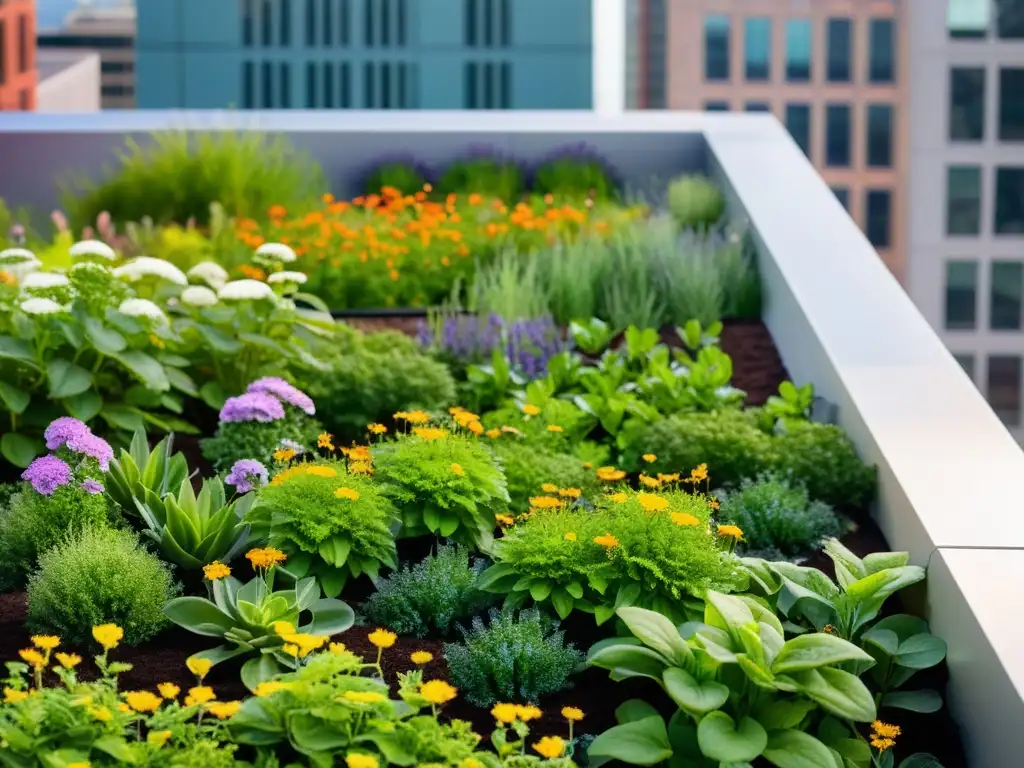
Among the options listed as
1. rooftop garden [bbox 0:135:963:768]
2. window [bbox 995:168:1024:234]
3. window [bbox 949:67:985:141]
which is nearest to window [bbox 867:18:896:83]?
window [bbox 949:67:985:141]

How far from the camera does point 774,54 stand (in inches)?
2739

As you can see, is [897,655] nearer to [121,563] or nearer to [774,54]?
[121,563]

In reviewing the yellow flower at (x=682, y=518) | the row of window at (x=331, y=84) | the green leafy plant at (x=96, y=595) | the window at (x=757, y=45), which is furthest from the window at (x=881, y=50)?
the green leafy plant at (x=96, y=595)

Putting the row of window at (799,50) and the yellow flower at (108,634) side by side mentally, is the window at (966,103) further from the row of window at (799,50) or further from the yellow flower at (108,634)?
the yellow flower at (108,634)

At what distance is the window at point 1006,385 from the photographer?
53.4m

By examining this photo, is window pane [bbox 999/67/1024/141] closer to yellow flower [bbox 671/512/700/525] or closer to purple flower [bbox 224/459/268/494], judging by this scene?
purple flower [bbox 224/459/268/494]

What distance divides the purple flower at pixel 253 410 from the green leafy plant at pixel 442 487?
0.74 meters

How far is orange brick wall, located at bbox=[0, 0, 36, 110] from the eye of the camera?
174ft

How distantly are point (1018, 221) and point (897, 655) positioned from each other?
53379mm

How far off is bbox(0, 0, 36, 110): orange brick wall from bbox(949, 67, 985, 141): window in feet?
111

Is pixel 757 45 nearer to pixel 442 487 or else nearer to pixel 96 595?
pixel 442 487

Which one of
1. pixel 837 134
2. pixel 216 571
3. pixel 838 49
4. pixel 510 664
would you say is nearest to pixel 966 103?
pixel 837 134

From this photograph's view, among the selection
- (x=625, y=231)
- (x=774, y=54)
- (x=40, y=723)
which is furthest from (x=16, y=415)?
(x=774, y=54)

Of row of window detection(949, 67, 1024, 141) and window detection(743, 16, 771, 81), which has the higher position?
window detection(743, 16, 771, 81)
